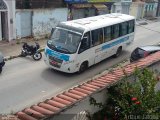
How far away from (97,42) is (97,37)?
29 cm

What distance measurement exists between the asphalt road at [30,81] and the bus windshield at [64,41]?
1.51 metres

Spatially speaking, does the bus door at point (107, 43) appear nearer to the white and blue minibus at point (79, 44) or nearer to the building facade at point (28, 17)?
the white and blue minibus at point (79, 44)

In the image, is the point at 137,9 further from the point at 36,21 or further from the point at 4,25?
the point at 4,25

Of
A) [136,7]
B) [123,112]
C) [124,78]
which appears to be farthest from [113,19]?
[136,7]

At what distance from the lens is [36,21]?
955 inches

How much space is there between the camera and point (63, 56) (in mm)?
15469

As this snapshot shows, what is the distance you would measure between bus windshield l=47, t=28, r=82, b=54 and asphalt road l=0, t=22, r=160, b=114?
151cm

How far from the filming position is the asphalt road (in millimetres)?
12781

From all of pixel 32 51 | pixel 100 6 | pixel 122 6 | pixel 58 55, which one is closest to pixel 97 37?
pixel 58 55

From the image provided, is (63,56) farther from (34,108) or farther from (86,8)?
(86,8)

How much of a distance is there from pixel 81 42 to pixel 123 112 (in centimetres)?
876

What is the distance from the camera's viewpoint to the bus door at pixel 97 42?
16.8 meters

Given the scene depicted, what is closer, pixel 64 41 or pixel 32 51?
pixel 64 41

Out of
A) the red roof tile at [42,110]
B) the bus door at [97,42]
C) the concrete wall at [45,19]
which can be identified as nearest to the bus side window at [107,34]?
the bus door at [97,42]
